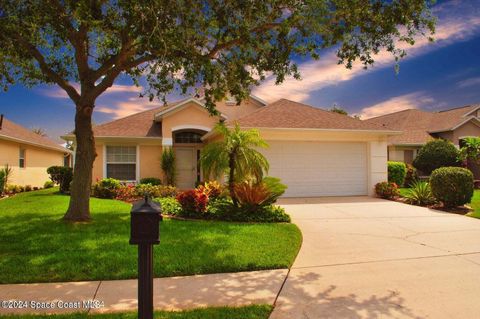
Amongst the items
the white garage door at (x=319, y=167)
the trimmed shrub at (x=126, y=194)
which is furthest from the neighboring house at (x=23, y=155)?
the white garage door at (x=319, y=167)

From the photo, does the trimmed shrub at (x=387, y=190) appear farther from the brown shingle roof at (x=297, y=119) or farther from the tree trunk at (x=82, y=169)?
the tree trunk at (x=82, y=169)

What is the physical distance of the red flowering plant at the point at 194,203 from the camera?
9.84m

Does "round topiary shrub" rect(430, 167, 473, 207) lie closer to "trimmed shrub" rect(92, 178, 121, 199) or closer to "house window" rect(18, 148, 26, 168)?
"trimmed shrub" rect(92, 178, 121, 199)

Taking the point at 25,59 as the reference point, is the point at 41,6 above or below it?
above

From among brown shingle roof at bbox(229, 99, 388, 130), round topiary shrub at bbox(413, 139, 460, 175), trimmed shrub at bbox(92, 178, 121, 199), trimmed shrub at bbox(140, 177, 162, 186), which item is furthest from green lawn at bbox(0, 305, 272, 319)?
round topiary shrub at bbox(413, 139, 460, 175)

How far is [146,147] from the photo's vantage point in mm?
18469

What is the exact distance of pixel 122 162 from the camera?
59.5ft

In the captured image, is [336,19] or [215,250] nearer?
[215,250]

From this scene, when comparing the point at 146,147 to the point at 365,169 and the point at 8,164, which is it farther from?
the point at 365,169

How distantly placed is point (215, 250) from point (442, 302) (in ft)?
12.0

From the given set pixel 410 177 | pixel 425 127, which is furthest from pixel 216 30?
pixel 425 127

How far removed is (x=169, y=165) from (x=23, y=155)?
10.7 meters

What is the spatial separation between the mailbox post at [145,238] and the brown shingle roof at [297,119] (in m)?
11.6

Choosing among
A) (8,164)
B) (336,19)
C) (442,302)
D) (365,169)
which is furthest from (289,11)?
(8,164)
